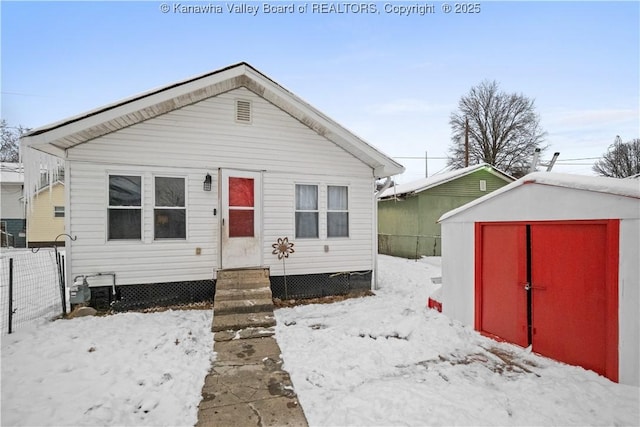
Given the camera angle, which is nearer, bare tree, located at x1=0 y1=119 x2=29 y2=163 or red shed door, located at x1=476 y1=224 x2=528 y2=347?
red shed door, located at x1=476 y1=224 x2=528 y2=347

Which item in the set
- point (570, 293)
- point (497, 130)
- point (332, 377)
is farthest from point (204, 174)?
point (497, 130)

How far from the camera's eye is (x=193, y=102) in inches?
260

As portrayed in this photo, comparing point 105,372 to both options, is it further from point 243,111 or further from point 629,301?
point 629,301

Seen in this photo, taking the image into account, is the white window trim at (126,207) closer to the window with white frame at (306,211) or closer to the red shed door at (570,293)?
the window with white frame at (306,211)

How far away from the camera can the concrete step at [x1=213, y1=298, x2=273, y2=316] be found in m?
5.57

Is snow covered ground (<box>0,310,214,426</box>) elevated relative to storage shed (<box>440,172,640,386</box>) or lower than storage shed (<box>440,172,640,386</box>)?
lower

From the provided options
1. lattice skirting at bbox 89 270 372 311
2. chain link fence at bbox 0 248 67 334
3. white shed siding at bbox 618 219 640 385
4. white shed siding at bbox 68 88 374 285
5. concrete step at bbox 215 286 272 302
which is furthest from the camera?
lattice skirting at bbox 89 270 372 311

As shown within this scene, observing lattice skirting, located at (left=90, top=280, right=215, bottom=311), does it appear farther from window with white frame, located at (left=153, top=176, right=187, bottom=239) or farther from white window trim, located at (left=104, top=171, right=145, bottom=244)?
window with white frame, located at (left=153, top=176, right=187, bottom=239)

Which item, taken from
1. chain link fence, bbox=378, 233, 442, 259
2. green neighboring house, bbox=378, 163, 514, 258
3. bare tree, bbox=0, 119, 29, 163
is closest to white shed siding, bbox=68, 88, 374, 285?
chain link fence, bbox=378, 233, 442, 259

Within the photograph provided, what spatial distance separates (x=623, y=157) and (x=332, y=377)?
43.1 metres

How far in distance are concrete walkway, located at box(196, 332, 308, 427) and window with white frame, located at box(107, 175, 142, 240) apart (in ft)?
11.4

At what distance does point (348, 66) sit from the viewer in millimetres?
10680

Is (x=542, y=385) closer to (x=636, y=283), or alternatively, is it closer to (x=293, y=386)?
(x=636, y=283)

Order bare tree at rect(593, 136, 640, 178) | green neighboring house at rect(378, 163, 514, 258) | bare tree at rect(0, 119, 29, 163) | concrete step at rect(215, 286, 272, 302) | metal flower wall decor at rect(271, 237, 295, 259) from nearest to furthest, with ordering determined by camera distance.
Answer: concrete step at rect(215, 286, 272, 302) → metal flower wall decor at rect(271, 237, 295, 259) → green neighboring house at rect(378, 163, 514, 258) → bare tree at rect(0, 119, 29, 163) → bare tree at rect(593, 136, 640, 178)
